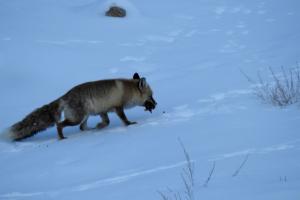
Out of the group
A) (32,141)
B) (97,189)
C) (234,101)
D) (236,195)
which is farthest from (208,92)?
(236,195)

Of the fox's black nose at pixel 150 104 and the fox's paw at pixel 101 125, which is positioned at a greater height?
the fox's black nose at pixel 150 104

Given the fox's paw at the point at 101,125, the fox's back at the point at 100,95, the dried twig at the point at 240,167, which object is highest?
the fox's back at the point at 100,95

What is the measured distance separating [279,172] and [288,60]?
812 centimetres

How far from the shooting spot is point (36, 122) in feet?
30.7

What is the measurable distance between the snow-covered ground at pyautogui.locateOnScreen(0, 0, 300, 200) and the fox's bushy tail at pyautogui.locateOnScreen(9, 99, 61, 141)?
231mm

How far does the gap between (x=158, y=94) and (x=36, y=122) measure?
11.9ft

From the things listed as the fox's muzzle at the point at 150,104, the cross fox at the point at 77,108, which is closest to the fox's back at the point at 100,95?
the cross fox at the point at 77,108

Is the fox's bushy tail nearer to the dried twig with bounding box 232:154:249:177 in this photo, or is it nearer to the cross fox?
the cross fox

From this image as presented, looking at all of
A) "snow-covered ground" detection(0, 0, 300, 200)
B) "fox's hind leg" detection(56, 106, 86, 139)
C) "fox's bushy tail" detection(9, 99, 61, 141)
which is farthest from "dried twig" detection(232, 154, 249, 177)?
"fox's bushy tail" detection(9, 99, 61, 141)

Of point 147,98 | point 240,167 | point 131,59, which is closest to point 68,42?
point 131,59

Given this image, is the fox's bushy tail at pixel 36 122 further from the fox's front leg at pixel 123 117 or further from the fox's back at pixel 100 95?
the fox's front leg at pixel 123 117

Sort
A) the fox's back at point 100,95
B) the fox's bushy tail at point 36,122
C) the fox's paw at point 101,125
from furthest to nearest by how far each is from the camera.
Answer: the fox's paw at point 101,125 → the fox's back at point 100,95 → the fox's bushy tail at point 36,122

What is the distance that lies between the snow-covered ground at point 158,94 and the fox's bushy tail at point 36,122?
0.23m

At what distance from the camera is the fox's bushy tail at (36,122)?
9.28 metres
